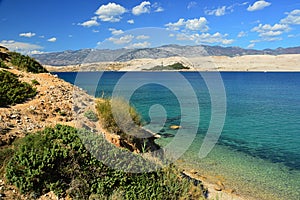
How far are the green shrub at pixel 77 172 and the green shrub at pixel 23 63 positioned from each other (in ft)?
45.2

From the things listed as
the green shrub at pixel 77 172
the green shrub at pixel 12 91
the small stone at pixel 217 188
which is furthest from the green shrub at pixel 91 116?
the small stone at pixel 217 188

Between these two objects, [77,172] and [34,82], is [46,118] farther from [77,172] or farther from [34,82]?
[34,82]

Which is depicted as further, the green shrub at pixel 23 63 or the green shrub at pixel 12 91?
the green shrub at pixel 23 63

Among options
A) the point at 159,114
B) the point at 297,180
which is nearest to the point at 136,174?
the point at 297,180

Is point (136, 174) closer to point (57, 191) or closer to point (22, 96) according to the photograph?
point (57, 191)

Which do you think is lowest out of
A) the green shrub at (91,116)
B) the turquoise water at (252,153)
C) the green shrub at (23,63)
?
the turquoise water at (252,153)

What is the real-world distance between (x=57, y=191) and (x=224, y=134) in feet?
59.2

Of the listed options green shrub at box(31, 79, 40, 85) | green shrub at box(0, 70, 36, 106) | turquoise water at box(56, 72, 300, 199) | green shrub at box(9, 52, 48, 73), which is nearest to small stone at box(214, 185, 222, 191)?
turquoise water at box(56, 72, 300, 199)

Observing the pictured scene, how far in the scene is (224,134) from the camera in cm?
2311

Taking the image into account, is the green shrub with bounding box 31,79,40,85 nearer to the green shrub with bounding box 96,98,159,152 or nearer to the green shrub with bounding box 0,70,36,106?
the green shrub with bounding box 0,70,36,106

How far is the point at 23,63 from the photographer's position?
2119 centimetres

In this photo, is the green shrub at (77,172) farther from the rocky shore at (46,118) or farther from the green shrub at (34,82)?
the green shrub at (34,82)

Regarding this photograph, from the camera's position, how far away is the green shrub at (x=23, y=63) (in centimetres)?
2069

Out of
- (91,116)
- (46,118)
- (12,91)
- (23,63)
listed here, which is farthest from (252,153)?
(23,63)
